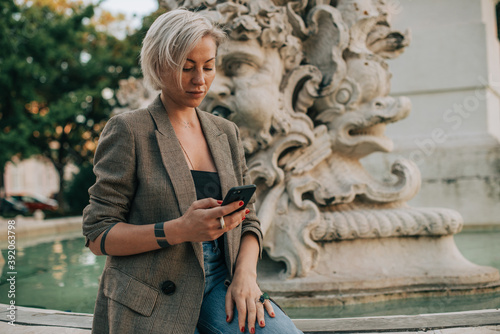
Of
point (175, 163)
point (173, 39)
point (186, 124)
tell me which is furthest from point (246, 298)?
point (173, 39)

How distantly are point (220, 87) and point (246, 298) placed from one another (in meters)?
2.11

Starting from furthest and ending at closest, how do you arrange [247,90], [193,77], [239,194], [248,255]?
[247,90]
[248,255]
[193,77]
[239,194]

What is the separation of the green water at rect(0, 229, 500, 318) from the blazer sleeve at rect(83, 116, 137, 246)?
5.58ft

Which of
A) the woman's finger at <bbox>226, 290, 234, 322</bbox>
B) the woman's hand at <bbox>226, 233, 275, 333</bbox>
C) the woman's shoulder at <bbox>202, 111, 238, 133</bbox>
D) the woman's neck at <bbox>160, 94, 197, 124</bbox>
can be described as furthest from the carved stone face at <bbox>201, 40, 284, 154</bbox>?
the woman's finger at <bbox>226, 290, 234, 322</bbox>

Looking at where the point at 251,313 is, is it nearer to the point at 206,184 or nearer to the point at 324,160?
the point at 206,184

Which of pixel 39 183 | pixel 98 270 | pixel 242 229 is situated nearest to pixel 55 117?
pixel 98 270

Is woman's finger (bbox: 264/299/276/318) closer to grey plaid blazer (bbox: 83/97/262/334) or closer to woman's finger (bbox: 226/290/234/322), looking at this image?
woman's finger (bbox: 226/290/234/322)

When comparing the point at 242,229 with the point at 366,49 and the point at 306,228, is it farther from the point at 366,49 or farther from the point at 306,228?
the point at 366,49

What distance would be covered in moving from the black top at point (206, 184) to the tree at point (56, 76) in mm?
17256

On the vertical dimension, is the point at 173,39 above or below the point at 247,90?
above

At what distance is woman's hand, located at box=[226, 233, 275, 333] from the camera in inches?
62.5

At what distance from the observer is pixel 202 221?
1.45 m

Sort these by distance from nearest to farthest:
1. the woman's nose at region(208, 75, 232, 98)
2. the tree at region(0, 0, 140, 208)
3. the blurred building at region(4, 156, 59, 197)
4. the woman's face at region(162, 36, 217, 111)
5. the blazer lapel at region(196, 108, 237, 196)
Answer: the woman's face at region(162, 36, 217, 111)
the blazer lapel at region(196, 108, 237, 196)
the woman's nose at region(208, 75, 232, 98)
the tree at region(0, 0, 140, 208)
the blurred building at region(4, 156, 59, 197)

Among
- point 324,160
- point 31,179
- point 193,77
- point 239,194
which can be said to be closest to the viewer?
point 239,194
